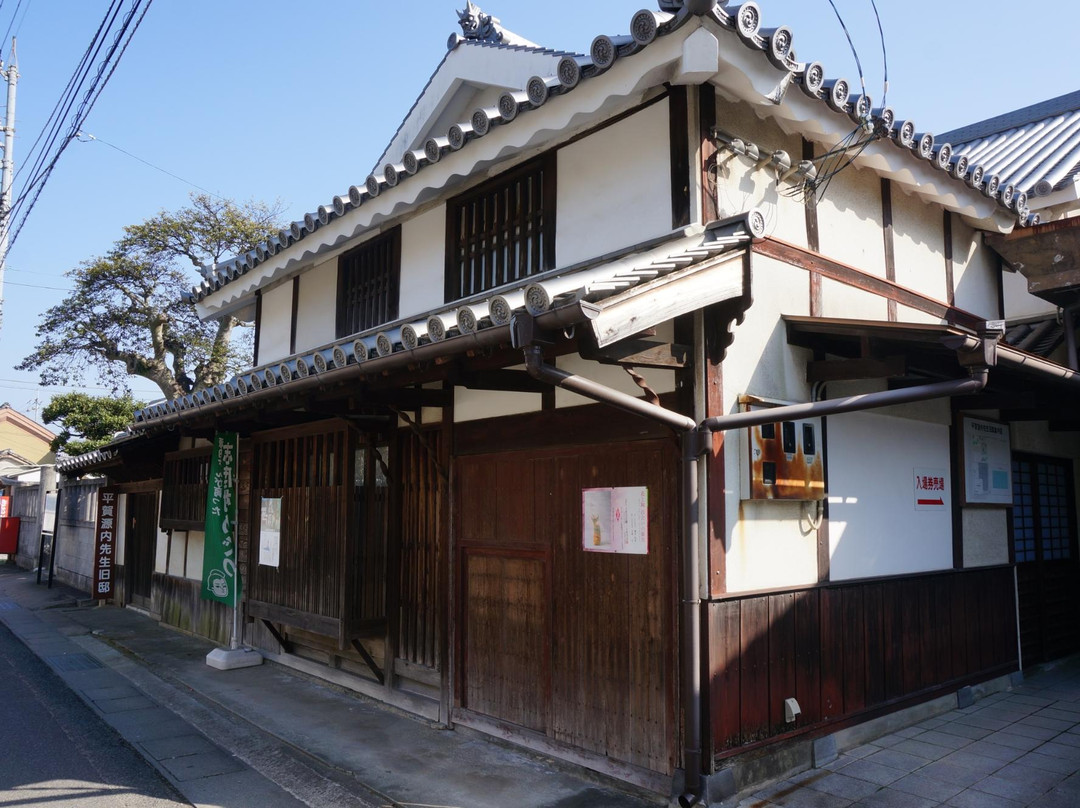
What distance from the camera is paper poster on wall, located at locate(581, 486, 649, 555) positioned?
605cm

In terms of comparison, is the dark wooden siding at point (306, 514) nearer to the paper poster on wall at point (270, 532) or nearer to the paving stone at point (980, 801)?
the paper poster on wall at point (270, 532)

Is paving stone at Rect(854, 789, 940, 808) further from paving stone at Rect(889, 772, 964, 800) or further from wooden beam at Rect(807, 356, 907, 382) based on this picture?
wooden beam at Rect(807, 356, 907, 382)

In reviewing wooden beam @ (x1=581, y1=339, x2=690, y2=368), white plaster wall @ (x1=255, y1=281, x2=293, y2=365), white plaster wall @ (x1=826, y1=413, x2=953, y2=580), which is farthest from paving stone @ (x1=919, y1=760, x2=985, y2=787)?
white plaster wall @ (x1=255, y1=281, x2=293, y2=365)

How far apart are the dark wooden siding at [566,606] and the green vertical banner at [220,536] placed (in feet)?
16.3

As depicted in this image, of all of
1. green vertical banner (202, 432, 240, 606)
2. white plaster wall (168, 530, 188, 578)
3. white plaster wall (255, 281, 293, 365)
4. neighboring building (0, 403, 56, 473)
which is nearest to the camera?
green vertical banner (202, 432, 240, 606)

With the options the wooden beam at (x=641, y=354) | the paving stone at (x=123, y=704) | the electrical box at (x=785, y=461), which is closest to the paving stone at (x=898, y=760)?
the electrical box at (x=785, y=461)

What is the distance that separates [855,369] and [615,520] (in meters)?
2.38

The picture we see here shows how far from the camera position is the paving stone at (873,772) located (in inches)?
241

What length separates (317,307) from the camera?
11.3 m

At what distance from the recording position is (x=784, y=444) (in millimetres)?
6336

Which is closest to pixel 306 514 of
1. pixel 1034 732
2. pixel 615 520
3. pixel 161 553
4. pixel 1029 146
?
pixel 615 520

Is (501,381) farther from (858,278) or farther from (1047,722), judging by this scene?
(1047,722)

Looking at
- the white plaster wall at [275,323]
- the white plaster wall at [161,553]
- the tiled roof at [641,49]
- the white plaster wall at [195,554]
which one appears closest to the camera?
the tiled roof at [641,49]

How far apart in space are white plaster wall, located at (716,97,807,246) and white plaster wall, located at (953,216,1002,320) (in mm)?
3535
